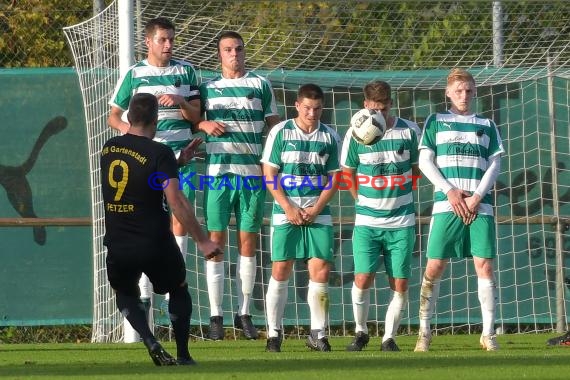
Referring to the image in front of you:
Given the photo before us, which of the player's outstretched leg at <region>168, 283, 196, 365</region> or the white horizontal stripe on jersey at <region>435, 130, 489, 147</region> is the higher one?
the white horizontal stripe on jersey at <region>435, 130, 489, 147</region>

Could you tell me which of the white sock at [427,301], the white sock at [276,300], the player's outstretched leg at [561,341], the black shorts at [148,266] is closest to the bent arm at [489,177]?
the white sock at [427,301]

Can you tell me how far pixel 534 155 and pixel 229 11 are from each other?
323 centimetres

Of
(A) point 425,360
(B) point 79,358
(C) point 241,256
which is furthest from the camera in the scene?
(C) point 241,256

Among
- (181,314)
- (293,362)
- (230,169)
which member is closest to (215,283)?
(230,169)

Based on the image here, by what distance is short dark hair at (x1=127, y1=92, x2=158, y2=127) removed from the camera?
740 centimetres

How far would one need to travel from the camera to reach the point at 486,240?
9.02 meters

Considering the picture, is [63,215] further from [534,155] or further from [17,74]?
[534,155]

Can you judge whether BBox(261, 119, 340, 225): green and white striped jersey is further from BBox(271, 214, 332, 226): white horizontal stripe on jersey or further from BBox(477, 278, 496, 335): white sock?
BBox(477, 278, 496, 335): white sock

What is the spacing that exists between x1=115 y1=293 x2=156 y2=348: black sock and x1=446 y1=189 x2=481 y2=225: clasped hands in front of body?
2507mm

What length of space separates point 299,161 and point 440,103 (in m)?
3.36

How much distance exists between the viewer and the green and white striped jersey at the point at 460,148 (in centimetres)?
920

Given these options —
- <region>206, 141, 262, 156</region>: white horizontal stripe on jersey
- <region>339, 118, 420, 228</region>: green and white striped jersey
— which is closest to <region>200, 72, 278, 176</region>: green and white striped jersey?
<region>206, 141, 262, 156</region>: white horizontal stripe on jersey

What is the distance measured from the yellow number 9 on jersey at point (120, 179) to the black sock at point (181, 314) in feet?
2.21

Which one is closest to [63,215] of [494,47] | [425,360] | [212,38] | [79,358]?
[212,38]
